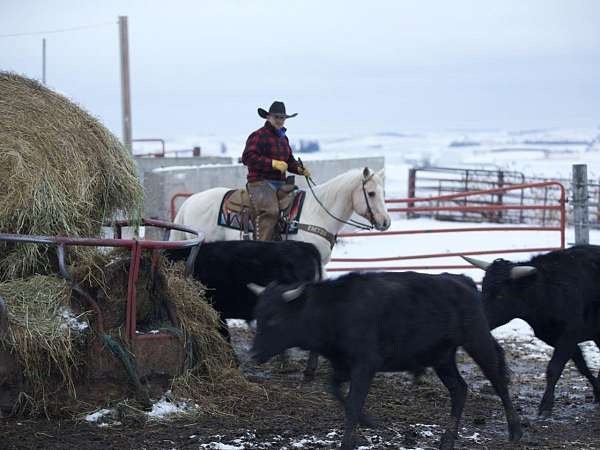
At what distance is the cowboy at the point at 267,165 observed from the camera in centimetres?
923

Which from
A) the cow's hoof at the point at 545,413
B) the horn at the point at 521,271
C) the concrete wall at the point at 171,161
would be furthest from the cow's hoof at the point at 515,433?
the concrete wall at the point at 171,161

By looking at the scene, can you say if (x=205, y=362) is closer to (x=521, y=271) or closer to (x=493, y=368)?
(x=493, y=368)

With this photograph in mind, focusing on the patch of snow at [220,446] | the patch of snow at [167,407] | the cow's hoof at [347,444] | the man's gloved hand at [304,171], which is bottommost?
the patch of snow at [220,446]

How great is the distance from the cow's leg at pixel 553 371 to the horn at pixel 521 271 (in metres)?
0.54

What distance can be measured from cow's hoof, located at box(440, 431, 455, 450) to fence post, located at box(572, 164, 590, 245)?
19.8 ft

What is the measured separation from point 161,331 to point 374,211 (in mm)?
4207

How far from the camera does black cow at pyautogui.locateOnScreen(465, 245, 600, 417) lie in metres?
6.26

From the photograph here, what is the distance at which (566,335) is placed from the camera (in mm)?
6266

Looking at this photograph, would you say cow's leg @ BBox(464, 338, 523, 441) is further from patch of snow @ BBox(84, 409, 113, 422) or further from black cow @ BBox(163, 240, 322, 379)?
patch of snow @ BBox(84, 409, 113, 422)

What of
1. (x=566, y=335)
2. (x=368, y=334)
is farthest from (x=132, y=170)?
(x=566, y=335)

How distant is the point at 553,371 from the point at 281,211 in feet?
12.9

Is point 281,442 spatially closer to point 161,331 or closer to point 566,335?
point 161,331

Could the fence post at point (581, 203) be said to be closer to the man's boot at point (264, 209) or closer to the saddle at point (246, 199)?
the saddle at point (246, 199)

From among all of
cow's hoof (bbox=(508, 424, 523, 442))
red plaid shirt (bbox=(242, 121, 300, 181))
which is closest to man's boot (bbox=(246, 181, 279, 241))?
red plaid shirt (bbox=(242, 121, 300, 181))
